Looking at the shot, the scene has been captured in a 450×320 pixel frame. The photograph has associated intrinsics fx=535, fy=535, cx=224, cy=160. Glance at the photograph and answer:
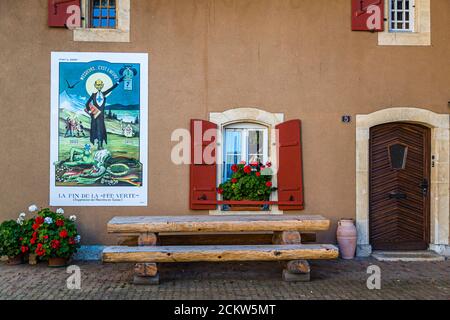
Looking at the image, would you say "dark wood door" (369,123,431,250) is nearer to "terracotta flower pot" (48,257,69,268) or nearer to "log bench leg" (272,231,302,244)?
"log bench leg" (272,231,302,244)

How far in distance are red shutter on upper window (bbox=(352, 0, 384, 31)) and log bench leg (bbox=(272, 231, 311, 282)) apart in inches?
152

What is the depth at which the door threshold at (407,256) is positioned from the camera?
28.6ft

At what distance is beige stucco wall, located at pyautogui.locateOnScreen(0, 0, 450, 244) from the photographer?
28.2ft

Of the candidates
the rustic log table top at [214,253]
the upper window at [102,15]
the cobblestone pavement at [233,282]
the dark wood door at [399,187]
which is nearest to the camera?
the cobblestone pavement at [233,282]

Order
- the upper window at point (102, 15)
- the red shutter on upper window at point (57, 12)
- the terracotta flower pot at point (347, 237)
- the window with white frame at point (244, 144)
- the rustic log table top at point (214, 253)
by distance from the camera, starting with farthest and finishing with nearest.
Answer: the window with white frame at point (244, 144) → the upper window at point (102, 15) → the terracotta flower pot at point (347, 237) → the red shutter on upper window at point (57, 12) → the rustic log table top at point (214, 253)

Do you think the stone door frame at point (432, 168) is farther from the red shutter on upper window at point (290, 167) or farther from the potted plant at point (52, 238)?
the potted plant at point (52, 238)

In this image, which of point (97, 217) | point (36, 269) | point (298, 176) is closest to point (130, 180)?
point (97, 217)

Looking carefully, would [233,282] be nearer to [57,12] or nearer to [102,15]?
[102,15]

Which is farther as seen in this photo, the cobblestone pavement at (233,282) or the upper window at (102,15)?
the upper window at (102,15)

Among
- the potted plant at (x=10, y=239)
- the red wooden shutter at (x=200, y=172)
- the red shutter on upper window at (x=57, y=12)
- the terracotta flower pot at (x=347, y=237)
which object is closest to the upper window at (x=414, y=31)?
the terracotta flower pot at (x=347, y=237)

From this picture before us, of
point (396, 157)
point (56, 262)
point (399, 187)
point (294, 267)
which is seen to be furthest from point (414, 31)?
point (56, 262)

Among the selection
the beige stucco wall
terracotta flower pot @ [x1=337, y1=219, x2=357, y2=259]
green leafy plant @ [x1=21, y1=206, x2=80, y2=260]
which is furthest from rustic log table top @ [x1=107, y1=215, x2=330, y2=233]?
the beige stucco wall

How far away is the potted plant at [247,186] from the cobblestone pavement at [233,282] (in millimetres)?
1050
